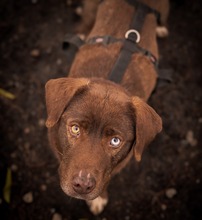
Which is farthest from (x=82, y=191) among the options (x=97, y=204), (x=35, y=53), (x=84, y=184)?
(x=35, y=53)

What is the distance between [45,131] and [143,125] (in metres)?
2.21

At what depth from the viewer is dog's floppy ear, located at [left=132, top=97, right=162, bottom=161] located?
3.27 meters

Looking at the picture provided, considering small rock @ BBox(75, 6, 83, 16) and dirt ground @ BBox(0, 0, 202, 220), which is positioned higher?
small rock @ BBox(75, 6, 83, 16)

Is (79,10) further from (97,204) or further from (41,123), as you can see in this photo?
(97,204)

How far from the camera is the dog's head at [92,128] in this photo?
3150mm

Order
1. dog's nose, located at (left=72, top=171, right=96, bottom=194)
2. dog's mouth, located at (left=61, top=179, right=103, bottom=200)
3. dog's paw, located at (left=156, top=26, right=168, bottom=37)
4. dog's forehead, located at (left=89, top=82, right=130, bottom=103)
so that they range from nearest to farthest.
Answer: dog's nose, located at (left=72, top=171, right=96, bottom=194) → dog's mouth, located at (left=61, top=179, right=103, bottom=200) → dog's forehead, located at (left=89, top=82, right=130, bottom=103) → dog's paw, located at (left=156, top=26, right=168, bottom=37)

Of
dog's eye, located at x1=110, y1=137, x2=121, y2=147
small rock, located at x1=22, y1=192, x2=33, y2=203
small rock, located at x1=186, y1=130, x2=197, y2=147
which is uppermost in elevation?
dog's eye, located at x1=110, y1=137, x2=121, y2=147

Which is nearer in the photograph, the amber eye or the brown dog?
the brown dog

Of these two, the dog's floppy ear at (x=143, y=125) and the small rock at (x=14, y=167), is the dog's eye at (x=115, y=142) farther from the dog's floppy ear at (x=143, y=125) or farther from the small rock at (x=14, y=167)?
the small rock at (x=14, y=167)

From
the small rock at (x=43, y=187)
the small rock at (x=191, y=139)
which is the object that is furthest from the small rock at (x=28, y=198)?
the small rock at (x=191, y=139)

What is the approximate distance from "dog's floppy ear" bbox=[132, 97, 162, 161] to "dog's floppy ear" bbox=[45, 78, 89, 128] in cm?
64

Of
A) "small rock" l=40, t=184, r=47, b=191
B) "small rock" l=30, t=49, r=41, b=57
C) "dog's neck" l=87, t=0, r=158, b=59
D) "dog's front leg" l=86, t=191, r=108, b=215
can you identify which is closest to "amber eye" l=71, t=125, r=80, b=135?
"dog's neck" l=87, t=0, r=158, b=59

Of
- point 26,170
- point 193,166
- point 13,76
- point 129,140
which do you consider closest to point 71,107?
point 129,140

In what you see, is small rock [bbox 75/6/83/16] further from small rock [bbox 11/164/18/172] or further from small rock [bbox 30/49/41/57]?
small rock [bbox 11/164/18/172]
